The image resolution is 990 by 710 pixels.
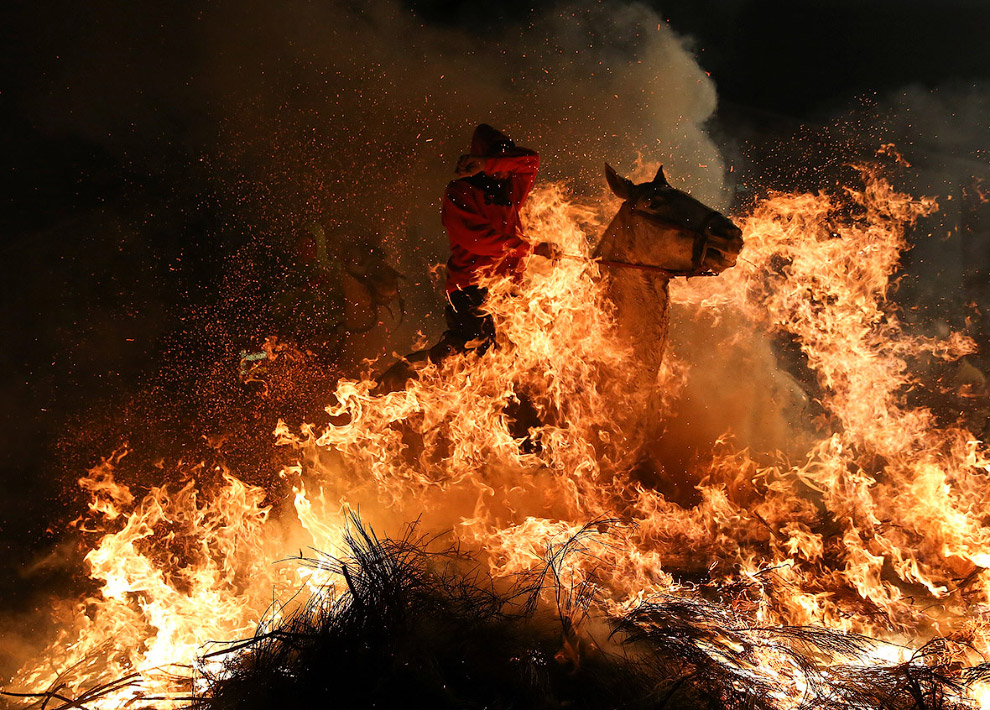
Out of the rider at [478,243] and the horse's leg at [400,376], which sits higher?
the rider at [478,243]

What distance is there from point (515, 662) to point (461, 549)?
1.71 metres

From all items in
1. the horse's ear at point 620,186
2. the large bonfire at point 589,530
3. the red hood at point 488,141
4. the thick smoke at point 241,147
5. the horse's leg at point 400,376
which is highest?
the thick smoke at point 241,147

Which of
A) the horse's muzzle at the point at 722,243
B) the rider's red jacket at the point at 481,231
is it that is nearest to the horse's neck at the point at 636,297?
the horse's muzzle at the point at 722,243

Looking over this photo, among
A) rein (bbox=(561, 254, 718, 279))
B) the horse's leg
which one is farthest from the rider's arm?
the horse's leg

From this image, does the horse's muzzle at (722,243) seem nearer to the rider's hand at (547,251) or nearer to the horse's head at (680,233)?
the horse's head at (680,233)

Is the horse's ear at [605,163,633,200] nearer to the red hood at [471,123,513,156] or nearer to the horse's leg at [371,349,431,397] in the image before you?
the red hood at [471,123,513,156]

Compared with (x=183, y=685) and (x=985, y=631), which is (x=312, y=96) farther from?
(x=985, y=631)

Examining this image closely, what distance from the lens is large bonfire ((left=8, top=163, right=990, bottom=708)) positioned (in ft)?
7.70

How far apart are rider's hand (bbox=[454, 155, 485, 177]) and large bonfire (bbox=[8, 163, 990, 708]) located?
89cm

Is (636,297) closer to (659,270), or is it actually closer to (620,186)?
(659,270)

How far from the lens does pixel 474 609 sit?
2193 mm

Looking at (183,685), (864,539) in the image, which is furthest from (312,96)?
(864,539)

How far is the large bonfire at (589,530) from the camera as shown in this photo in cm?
235

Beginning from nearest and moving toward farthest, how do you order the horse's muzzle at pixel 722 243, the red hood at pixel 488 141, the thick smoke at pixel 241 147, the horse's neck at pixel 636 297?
the horse's muzzle at pixel 722 243 < the horse's neck at pixel 636 297 < the red hood at pixel 488 141 < the thick smoke at pixel 241 147
